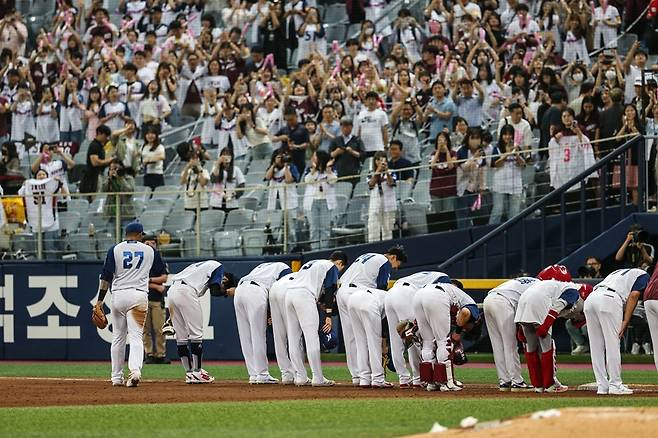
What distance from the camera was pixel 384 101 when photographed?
2527cm

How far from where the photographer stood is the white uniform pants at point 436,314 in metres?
16.5

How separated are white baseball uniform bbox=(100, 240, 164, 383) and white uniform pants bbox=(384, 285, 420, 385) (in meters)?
3.07

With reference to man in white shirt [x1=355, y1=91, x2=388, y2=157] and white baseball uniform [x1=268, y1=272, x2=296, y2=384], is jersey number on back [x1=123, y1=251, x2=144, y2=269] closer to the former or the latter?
white baseball uniform [x1=268, y1=272, x2=296, y2=384]

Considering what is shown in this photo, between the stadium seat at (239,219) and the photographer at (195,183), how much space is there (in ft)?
1.57

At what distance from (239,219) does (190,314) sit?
18.7 ft

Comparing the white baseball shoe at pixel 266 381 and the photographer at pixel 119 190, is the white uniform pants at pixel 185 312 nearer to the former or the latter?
the white baseball shoe at pixel 266 381

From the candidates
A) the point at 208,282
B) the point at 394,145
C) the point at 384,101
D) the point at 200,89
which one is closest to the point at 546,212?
the point at 394,145

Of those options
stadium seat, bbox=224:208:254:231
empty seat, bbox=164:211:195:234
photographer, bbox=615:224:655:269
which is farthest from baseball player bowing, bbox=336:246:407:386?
empty seat, bbox=164:211:195:234

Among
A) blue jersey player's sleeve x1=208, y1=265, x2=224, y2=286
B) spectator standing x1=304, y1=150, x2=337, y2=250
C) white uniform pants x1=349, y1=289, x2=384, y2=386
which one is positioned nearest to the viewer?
white uniform pants x1=349, y1=289, x2=384, y2=386

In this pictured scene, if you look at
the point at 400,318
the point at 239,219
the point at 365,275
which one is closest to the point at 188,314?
the point at 365,275

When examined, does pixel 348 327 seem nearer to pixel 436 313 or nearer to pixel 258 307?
pixel 258 307

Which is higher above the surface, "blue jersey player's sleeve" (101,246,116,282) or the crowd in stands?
the crowd in stands

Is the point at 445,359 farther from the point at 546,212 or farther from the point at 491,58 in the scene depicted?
the point at 491,58

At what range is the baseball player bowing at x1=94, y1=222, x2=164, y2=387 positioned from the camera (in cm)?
1723
